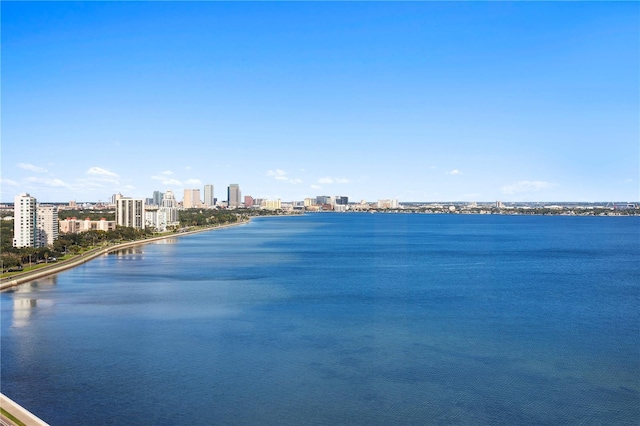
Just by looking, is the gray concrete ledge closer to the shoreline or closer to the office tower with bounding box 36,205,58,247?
the shoreline

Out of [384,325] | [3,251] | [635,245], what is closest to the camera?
[384,325]

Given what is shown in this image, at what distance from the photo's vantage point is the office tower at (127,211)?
90.7ft

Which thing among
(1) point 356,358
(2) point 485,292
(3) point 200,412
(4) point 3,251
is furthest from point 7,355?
(4) point 3,251

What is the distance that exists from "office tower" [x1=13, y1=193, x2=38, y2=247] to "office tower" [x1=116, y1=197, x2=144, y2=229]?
426 inches

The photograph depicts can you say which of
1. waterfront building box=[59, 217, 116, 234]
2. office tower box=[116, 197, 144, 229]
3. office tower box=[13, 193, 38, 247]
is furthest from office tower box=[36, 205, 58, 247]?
office tower box=[116, 197, 144, 229]

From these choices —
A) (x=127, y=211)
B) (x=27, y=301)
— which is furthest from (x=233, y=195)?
(x=27, y=301)

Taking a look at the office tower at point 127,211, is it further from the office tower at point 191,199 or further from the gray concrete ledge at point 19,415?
the office tower at point 191,199

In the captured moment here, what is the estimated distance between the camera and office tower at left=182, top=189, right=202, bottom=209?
75438 millimetres

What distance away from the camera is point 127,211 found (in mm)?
27812

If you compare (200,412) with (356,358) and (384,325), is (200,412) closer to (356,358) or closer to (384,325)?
(356,358)

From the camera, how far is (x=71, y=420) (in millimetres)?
4555

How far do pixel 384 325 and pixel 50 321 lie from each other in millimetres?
4558

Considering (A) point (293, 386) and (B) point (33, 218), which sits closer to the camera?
(A) point (293, 386)

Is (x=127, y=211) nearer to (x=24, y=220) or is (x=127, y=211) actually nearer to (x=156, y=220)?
(x=156, y=220)
